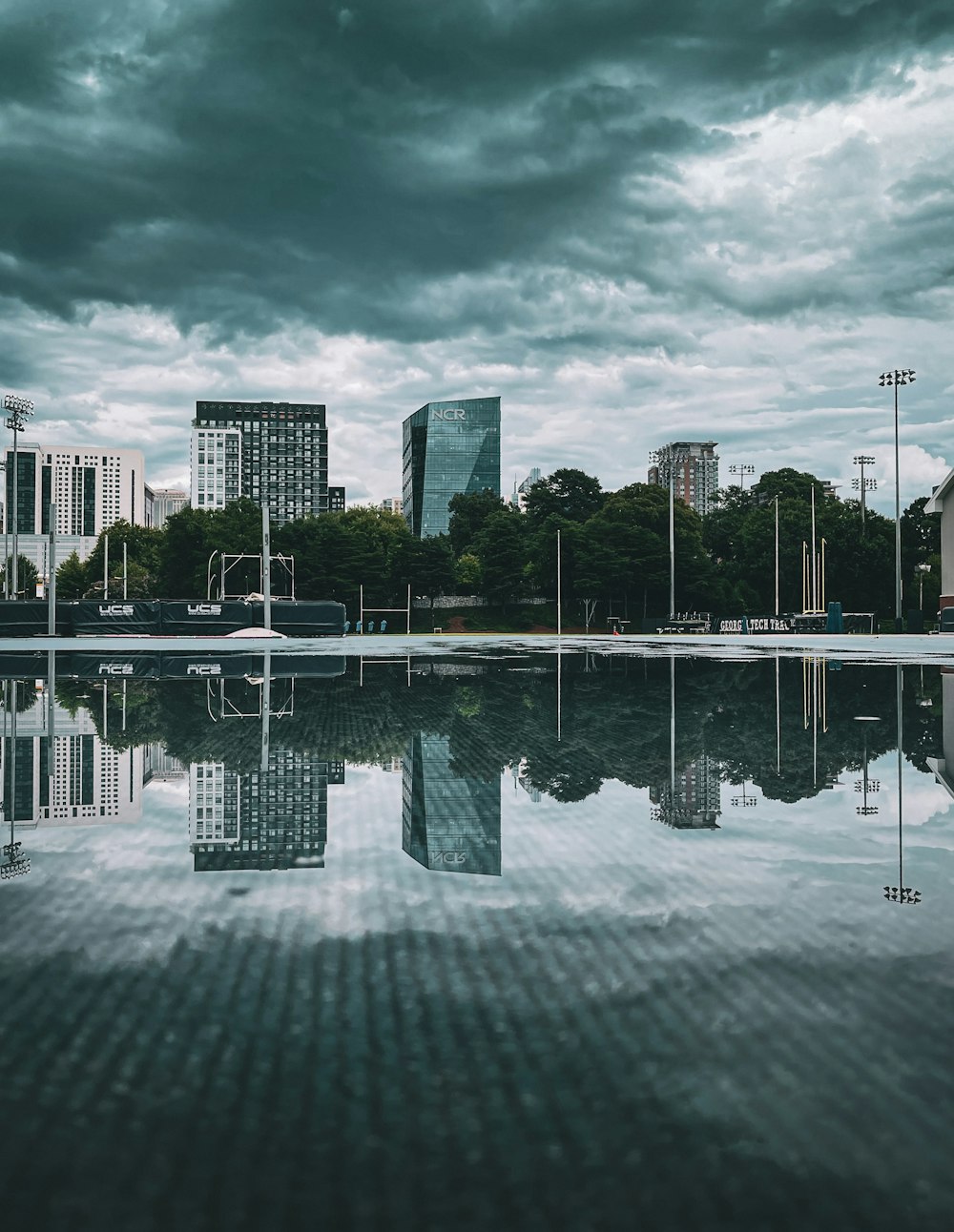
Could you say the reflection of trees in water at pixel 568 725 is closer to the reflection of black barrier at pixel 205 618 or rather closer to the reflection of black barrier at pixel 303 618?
the reflection of black barrier at pixel 205 618

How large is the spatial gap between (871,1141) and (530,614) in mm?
79714

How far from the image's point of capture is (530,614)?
8212 cm

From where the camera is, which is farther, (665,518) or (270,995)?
(665,518)

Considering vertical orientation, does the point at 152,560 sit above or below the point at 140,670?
above

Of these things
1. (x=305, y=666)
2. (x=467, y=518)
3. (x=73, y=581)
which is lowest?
(x=305, y=666)

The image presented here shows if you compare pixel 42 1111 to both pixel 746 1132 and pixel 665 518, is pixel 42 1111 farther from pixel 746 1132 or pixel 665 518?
pixel 665 518

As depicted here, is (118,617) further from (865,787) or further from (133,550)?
(133,550)

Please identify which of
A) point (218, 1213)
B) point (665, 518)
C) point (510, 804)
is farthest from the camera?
point (665, 518)

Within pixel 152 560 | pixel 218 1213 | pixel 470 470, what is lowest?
pixel 218 1213

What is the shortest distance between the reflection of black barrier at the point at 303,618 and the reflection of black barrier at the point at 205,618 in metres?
0.69

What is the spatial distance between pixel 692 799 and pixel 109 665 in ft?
69.8

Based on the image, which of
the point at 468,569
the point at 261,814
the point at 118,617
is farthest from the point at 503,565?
the point at 261,814

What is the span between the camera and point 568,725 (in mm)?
11961

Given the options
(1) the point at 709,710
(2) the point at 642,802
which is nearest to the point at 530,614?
(1) the point at 709,710
